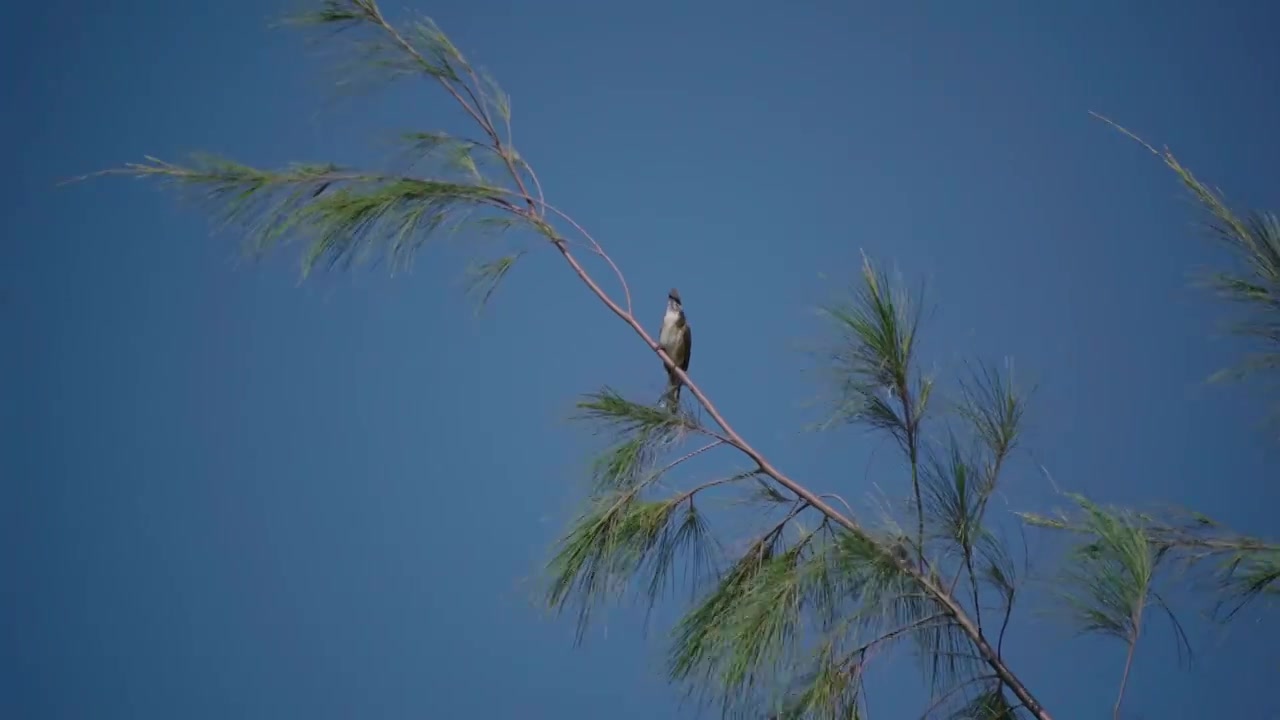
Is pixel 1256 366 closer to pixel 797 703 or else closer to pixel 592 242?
pixel 797 703

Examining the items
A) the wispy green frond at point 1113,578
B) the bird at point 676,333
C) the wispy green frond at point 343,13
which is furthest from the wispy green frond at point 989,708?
the bird at point 676,333

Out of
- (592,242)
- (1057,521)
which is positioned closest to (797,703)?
(1057,521)

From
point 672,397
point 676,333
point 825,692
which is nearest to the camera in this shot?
point 825,692

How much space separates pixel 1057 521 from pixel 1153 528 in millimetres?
130

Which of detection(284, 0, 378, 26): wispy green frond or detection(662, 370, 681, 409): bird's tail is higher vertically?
detection(284, 0, 378, 26): wispy green frond

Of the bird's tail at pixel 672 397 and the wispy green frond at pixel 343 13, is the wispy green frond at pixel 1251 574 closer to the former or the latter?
the bird's tail at pixel 672 397

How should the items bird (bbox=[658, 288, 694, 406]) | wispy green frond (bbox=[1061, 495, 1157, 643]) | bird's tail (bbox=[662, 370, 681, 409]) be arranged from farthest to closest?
1. bird (bbox=[658, 288, 694, 406])
2. bird's tail (bbox=[662, 370, 681, 409])
3. wispy green frond (bbox=[1061, 495, 1157, 643])

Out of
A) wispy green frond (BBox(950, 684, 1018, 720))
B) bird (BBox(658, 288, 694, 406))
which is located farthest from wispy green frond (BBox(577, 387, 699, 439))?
bird (BBox(658, 288, 694, 406))

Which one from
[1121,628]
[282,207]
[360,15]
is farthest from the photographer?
[360,15]

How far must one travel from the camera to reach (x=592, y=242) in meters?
1.79

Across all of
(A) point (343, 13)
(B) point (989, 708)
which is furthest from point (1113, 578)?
(A) point (343, 13)

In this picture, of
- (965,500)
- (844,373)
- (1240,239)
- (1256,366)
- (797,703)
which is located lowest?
(797,703)

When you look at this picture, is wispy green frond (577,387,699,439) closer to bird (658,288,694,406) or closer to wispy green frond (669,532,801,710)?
wispy green frond (669,532,801,710)

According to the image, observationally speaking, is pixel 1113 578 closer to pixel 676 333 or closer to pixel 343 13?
pixel 343 13
